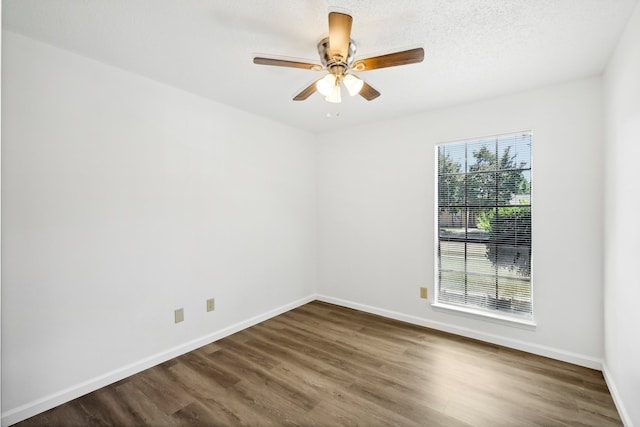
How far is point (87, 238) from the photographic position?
212 centimetres

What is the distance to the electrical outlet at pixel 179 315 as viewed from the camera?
2.63m

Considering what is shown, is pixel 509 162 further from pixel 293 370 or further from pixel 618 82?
pixel 293 370

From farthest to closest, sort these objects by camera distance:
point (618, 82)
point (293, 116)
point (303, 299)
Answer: point (303, 299)
point (293, 116)
point (618, 82)

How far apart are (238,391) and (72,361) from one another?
1.16m

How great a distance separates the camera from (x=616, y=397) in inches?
76.7

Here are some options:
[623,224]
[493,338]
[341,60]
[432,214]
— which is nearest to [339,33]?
[341,60]

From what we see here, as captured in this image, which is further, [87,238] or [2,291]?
[87,238]

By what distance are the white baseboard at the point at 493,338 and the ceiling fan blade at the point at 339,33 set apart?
2782 millimetres

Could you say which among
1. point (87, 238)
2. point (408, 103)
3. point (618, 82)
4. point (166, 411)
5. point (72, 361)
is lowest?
point (166, 411)

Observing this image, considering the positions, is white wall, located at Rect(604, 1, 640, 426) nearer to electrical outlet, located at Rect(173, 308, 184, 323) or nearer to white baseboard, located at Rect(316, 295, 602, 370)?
white baseboard, located at Rect(316, 295, 602, 370)

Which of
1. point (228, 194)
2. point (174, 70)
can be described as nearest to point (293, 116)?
point (228, 194)

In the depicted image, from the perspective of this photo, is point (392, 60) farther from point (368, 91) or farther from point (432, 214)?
point (432, 214)

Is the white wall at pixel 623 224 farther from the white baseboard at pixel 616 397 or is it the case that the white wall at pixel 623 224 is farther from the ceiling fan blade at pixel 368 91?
the ceiling fan blade at pixel 368 91

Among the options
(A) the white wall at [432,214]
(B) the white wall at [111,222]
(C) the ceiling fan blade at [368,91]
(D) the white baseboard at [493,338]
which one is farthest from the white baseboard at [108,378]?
(C) the ceiling fan blade at [368,91]
